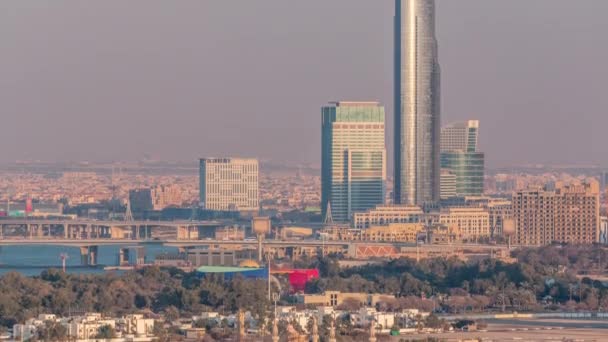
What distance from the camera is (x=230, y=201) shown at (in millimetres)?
150750

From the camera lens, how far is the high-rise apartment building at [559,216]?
110750 millimetres

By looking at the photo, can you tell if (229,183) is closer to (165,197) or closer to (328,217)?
(165,197)

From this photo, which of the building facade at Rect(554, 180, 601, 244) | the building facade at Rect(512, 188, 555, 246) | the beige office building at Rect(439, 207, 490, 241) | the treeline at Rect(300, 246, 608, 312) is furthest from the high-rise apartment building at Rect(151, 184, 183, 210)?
the treeline at Rect(300, 246, 608, 312)

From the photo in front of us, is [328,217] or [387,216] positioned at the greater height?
[387,216]

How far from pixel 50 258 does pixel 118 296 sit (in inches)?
1574

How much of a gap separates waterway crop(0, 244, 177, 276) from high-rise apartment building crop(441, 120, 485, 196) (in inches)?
950

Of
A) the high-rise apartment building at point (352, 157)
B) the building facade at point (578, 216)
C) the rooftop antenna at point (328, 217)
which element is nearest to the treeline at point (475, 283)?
the building facade at point (578, 216)

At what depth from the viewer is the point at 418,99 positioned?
12825 cm

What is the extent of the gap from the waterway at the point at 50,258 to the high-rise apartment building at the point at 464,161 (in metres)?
24.1

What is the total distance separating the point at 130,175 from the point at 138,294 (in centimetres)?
12811

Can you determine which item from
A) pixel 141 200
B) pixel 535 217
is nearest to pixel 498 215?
pixel 535 217

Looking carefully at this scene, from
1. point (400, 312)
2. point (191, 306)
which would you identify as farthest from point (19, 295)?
point (400, 312)

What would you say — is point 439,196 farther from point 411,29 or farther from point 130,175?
point 130,175

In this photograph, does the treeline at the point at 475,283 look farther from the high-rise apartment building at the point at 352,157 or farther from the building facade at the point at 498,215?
the high-rise apartment building at the point at 352,157
